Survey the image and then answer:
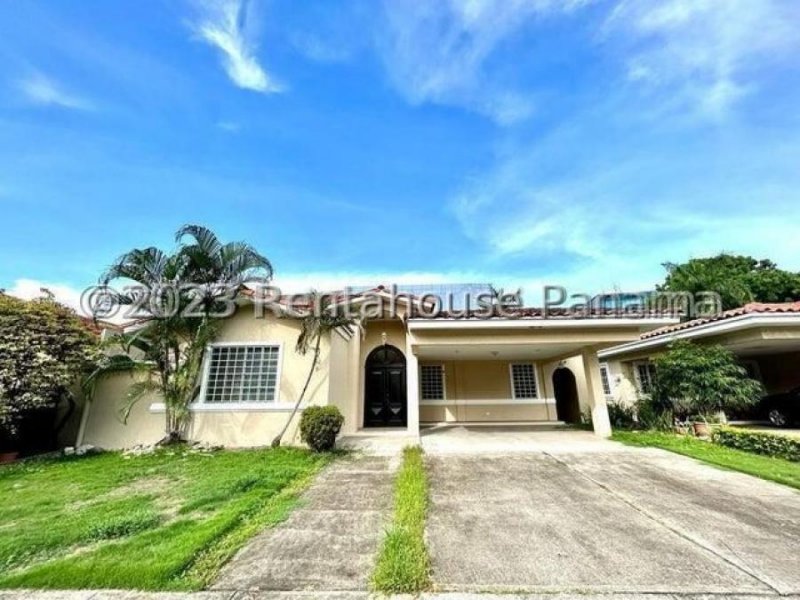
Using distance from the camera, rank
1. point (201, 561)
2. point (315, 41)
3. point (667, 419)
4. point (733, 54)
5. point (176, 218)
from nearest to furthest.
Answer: point (201, 561) → point (733, 54) → point (315, 41) → point (176, 218) → point (667, 419)

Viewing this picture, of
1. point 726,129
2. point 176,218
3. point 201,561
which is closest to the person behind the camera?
point 201,561

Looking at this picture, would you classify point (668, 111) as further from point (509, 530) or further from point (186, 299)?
point (186, 299)

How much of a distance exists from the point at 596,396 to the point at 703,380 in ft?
9.51

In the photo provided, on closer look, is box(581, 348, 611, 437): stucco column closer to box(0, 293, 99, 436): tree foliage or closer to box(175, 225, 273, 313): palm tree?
box(175, 225, 273, 313): palm tree

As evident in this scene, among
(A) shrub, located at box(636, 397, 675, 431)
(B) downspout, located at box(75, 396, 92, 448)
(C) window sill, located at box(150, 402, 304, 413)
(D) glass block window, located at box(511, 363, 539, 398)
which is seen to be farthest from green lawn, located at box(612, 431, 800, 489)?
(B) downspout, located at box(75, 396, 92, 448)

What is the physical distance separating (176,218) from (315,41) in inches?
237

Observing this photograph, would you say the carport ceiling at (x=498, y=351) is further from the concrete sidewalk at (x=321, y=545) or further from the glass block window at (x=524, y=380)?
the concrete sidewalk at (x=321, y=545)

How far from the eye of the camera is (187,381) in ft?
32.5

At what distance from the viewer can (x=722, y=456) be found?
834 cm

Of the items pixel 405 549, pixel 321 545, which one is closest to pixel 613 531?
pixel 405 549

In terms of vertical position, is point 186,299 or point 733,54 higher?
point 733,54

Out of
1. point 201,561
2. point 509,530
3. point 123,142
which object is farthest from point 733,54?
point 123,142

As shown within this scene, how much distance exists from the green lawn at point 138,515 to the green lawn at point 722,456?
→ 338 inches

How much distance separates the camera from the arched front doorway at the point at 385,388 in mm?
13195
